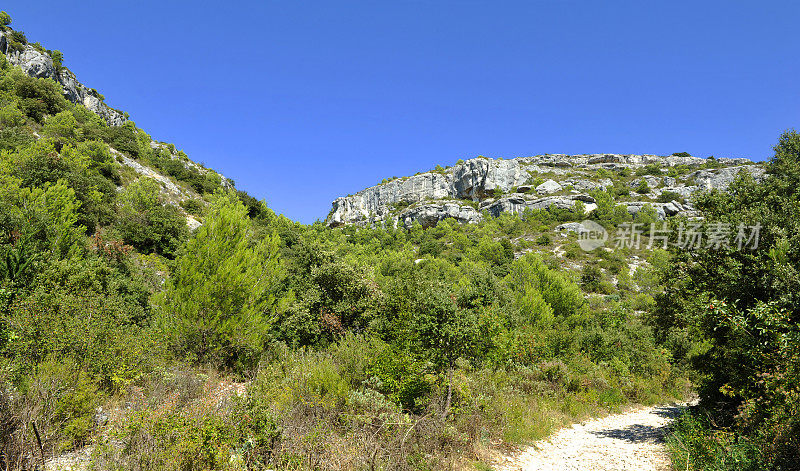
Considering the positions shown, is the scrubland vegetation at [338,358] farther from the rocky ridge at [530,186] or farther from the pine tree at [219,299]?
the rocky ridge at [530,186]

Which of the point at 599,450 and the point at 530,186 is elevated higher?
the point at 530,186

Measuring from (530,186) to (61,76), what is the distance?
9602 centimetres

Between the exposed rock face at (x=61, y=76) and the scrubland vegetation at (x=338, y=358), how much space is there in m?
38.6

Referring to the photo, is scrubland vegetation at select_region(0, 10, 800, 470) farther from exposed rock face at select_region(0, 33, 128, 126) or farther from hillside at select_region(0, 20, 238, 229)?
exposed rock face at select_region(0, 33, 128, 126)

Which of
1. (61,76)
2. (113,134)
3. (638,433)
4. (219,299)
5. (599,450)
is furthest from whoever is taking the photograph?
(61,76)

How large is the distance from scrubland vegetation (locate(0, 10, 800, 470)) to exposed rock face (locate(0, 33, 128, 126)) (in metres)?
38.6

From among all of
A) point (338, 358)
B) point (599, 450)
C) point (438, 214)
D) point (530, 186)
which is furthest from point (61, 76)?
point (530, 186)

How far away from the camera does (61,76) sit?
159 feet

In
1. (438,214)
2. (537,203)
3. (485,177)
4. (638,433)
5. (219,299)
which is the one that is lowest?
(638,433)

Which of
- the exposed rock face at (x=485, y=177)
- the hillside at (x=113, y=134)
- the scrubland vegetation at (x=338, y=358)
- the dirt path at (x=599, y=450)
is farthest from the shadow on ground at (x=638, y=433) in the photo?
the exposed rock face at (x=485, y=177)

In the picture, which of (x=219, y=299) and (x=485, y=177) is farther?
(x=485, y=177)

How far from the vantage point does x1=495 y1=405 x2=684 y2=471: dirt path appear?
7457mm

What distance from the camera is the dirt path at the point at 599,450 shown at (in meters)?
7.46

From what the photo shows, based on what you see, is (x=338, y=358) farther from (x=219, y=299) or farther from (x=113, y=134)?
(x=113, y=134)
